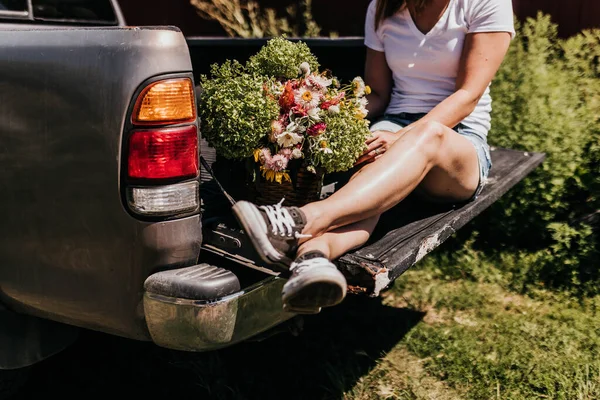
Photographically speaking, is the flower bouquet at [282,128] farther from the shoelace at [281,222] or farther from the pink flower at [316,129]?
the shoelace at [281,222]

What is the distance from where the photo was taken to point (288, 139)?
256 cm

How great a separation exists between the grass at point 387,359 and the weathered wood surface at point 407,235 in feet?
2.40

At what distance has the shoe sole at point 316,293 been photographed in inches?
84.4

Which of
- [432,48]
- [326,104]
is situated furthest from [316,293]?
[432,48]

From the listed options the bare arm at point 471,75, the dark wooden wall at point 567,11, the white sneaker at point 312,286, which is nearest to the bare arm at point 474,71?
the bare arm at point 471,75

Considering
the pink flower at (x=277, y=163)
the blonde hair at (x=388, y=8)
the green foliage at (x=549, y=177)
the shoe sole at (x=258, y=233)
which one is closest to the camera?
the shoe sole at (x=258, y=233)

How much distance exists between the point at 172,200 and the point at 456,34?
1722mm

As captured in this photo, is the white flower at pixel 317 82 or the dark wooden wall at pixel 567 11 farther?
the dark wooden wall at pixel 567 11

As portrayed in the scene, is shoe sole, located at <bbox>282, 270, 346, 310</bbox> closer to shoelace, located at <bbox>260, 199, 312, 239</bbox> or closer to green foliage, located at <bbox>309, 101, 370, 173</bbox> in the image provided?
shoelace, located at <bbox>260, 199, 312, 239</bbox>

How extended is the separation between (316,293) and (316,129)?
2.22 feet

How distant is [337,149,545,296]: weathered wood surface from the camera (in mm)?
2412

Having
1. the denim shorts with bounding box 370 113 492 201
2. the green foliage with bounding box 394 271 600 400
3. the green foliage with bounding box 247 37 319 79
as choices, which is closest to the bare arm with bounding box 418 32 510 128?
the denim shorts with bounding box 370 113 492 201

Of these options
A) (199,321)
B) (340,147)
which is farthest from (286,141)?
(199,321)

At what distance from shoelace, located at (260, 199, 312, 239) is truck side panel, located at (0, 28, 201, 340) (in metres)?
0.24
